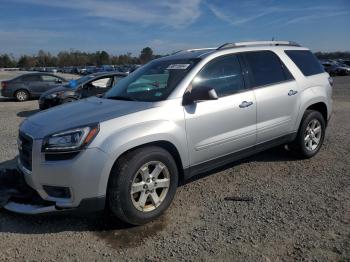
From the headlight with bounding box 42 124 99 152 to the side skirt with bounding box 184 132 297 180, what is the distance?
1.25 m

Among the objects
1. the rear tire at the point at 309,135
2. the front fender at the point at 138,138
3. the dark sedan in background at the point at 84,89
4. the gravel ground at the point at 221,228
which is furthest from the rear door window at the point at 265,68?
the dark sedan in background at the point at 84,89

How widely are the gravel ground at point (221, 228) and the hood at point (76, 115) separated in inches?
41.8

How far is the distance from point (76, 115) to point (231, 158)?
203cm

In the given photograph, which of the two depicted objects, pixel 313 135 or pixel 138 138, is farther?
pixel 313 135

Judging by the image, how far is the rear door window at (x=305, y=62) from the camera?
5802 mm

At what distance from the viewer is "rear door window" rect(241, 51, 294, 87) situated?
5.02 metres

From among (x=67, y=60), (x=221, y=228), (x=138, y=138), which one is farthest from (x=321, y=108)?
(x=67, y=60)

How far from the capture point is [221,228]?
3.80m

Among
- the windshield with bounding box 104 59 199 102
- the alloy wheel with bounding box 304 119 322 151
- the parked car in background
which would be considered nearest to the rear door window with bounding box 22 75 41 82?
the parked car in background

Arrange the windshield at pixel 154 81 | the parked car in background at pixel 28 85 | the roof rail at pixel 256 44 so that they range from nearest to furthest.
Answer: the windshield at pixel 154 81, the roof rail at pixel 256 44, the parked car in background at pixel 28 85

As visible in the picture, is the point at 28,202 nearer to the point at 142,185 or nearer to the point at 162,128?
the point at 142,185

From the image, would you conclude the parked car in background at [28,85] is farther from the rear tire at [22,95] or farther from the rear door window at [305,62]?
the rear door window at [305,62]

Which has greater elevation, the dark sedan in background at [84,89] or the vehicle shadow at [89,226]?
the dark sedan in background at [84,89]

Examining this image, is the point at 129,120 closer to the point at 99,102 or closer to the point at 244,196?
the point at 99,102
